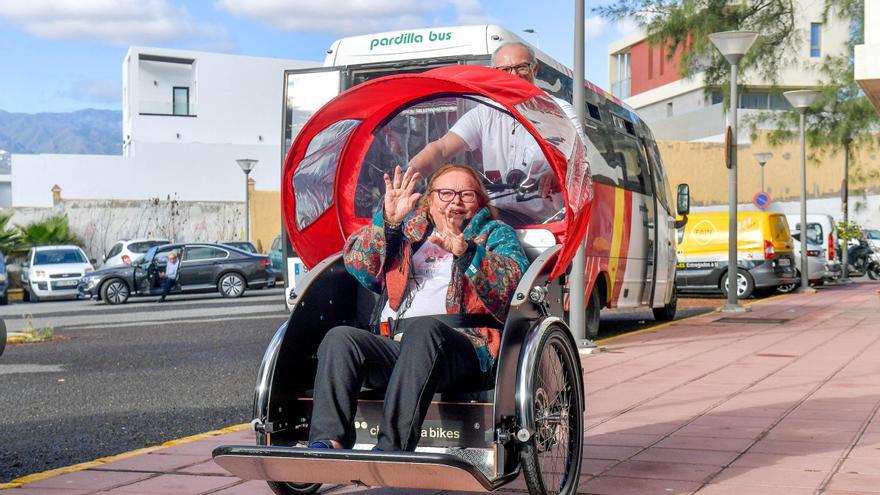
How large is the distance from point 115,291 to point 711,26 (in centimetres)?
1463

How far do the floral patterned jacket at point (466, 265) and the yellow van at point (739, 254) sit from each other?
18.2 metres

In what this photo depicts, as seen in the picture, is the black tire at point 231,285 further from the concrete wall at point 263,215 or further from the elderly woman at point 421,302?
the elderly woman at point 421,302

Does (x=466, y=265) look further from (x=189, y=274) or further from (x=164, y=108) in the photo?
(x=164, y=108)

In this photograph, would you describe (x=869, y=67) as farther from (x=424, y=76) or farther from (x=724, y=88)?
(x=724, y=88)

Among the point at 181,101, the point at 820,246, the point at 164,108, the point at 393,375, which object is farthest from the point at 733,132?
the point at 181,101

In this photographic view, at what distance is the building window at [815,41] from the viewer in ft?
174

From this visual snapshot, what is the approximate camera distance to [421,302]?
17.0ft

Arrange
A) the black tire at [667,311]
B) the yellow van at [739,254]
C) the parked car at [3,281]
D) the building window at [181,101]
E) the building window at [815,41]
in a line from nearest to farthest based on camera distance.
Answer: the black tire at [667,311]
the yellow van at [739,254]
the parked car at [3,281]
the building window at [815,41]
the building window at [181,101]

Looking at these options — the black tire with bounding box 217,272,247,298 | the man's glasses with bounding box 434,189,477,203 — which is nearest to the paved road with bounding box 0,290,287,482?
the man's glasses with bounding box 434,189,477,203

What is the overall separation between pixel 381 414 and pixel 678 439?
2.46m

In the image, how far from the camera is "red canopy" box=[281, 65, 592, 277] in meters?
5.25

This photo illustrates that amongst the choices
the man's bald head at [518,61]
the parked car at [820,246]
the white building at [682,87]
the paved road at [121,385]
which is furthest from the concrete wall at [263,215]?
the man's bald head at [518,61]

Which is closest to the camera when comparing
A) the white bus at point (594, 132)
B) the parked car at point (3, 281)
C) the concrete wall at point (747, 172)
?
the white bus at point (594, 132)

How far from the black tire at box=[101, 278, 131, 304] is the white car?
2.92m
